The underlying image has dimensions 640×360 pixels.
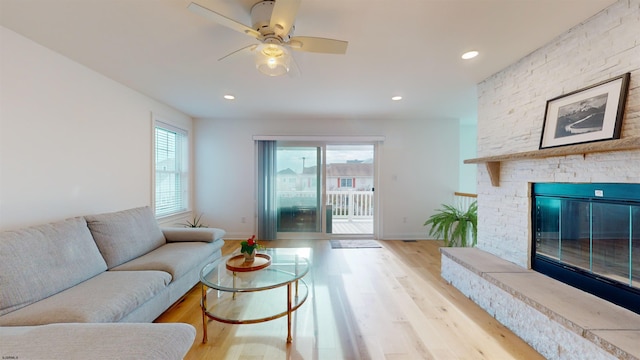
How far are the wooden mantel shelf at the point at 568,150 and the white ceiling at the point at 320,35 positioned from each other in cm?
90

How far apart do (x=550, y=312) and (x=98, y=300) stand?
9.29 feet

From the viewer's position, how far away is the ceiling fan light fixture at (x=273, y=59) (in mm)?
1676

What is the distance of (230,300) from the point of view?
2123mm

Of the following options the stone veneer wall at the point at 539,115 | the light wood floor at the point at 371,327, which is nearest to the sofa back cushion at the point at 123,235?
the light wood floor at the point at 371,327

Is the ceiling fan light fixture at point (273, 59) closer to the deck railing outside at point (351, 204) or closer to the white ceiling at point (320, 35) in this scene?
the white ceiling at point (320, 35)

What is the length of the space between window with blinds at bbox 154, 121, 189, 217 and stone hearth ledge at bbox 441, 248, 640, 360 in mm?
4119

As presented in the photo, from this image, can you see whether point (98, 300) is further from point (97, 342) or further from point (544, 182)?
point (544, 182)

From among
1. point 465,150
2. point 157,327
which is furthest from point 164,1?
point 465,150

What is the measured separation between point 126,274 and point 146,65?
1.91m

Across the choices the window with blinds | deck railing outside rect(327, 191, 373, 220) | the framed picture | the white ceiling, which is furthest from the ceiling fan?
deck railing outside rect(327, 191, 373, 220)

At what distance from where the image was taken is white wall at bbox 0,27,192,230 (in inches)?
73.7

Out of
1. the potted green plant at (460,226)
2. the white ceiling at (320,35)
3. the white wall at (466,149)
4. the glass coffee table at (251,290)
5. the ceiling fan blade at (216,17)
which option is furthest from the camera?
the white wall at (466,149)

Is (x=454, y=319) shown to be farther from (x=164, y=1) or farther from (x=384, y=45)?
(x=164, y=1)

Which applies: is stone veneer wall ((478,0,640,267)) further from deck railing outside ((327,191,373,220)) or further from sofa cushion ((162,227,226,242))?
deck railing outside ((327,191,373,220))
